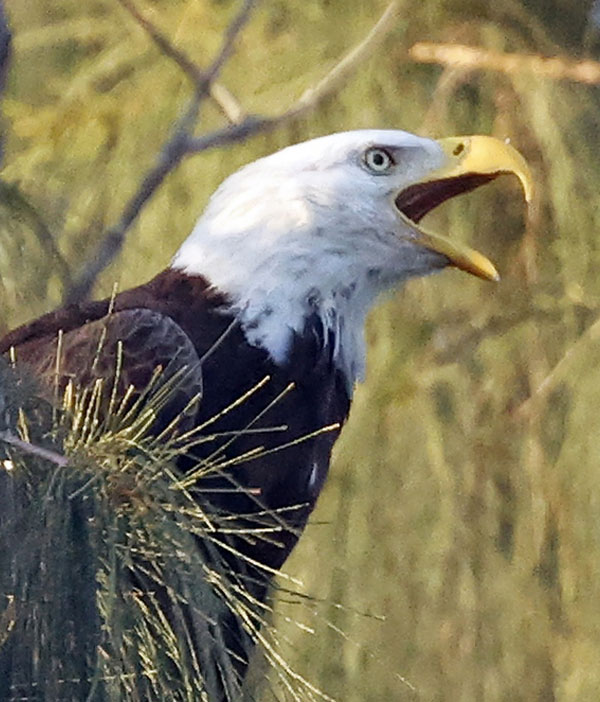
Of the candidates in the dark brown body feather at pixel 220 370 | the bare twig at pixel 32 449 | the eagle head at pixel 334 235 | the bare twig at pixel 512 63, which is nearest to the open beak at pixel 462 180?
the eagle head at pixel 334 235

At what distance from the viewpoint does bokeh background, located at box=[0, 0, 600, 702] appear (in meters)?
1.72

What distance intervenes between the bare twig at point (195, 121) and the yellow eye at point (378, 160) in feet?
0.47

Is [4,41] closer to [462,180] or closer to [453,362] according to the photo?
[462,180]

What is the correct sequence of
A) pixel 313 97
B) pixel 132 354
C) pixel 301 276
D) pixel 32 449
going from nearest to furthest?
pixel 32 449 < pixel 132 354 < pixel 301 276 < pixel 313 97

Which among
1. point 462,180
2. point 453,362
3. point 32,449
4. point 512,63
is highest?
point 512,63

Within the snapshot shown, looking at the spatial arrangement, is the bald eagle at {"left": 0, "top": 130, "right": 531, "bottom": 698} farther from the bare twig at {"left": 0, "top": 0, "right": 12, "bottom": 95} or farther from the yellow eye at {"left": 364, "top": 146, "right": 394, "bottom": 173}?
the bare twig at {"left": 0, "top": 0, "right": 12, "bottom": 95}

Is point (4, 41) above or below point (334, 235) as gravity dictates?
above

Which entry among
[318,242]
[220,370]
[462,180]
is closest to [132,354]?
[220,370]

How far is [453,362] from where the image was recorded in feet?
5.76

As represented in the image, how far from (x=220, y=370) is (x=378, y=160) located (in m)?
0.24

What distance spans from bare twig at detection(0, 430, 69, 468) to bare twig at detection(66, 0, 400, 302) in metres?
0.72

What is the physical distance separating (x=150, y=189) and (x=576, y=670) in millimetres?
642

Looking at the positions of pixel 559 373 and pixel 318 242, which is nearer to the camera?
pixel 318 242

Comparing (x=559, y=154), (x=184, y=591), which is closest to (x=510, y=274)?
(x=559, y=154)
